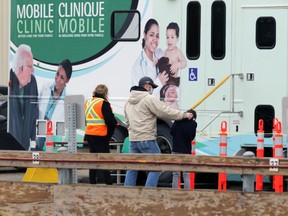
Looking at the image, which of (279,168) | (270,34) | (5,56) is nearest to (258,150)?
(270,34)

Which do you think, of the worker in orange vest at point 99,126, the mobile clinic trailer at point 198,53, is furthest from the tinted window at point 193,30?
the worker in orange vest at point 99,126

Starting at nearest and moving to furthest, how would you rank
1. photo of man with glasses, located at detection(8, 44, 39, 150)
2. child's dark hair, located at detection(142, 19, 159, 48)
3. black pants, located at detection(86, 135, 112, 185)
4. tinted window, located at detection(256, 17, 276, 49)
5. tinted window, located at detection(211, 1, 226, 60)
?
black pants, located at detection(86, 135, 112, 185), tinted window, located at detection(256, 17, 276, 49), tinted window, located at detection(211, 1, 226, 60), child's dark hair, located at detection(142, 19, 159, 48), photo of man with glasses, located at detection(8, 44, 39, 150)

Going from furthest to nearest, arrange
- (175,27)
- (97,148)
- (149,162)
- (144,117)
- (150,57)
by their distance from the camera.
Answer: (150,57)
(175,27)
(97,148)
(144,117)
(149,162)

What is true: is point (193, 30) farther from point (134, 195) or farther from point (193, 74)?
point (134, 195)

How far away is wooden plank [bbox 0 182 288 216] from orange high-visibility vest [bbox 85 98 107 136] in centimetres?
277

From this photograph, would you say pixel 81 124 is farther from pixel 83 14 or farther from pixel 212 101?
pixel 83 14

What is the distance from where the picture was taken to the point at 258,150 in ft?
42.3

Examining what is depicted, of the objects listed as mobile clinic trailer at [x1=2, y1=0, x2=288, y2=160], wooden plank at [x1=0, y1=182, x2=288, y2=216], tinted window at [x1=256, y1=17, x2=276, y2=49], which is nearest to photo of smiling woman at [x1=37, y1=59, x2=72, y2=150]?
mobile clinic trailer at [x1=2, y1=0, x2=288, y2=160]

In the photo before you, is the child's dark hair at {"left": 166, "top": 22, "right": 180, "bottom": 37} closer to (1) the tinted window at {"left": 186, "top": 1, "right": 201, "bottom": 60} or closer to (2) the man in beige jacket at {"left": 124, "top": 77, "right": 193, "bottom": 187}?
(1) the tinted window at {"left": 186, "top": 1, "right": 201, "bottom": 60}

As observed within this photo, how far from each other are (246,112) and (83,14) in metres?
3.37

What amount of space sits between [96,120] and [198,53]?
7.39 ft

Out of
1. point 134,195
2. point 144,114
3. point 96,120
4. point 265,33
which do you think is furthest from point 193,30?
point 134,195

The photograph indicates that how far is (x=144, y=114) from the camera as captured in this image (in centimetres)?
1203

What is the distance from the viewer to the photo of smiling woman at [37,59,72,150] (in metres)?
15.1
